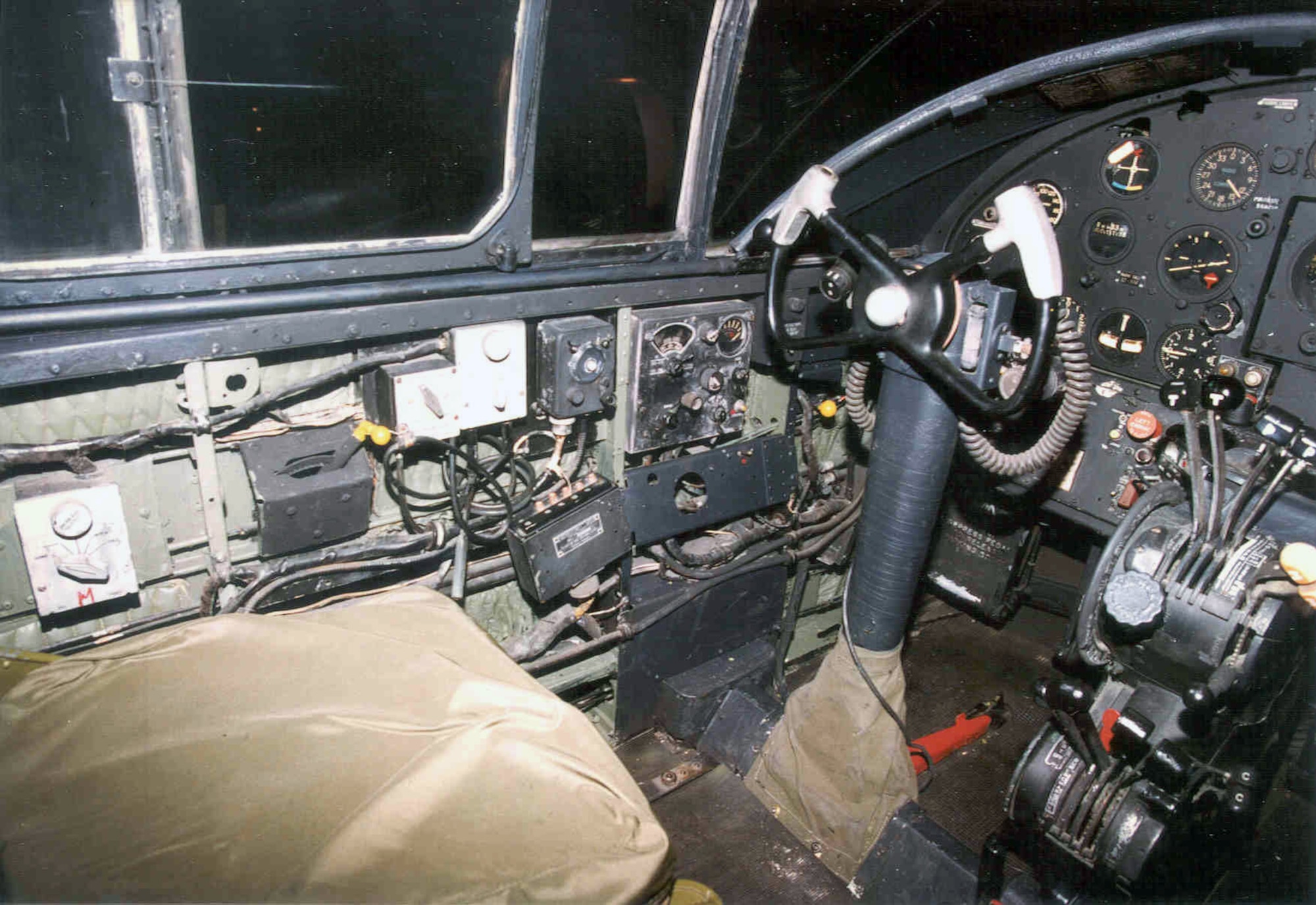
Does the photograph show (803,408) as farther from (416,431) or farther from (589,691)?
(416,431)

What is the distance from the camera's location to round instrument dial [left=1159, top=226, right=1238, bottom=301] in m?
2.74

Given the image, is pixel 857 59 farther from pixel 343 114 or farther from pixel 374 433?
pixel 374 433

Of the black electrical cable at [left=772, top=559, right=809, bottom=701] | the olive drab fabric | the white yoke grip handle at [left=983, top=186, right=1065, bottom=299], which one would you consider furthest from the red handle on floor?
the white yoke grip handle at [left=983, top=186, right=1065, bottom=299]

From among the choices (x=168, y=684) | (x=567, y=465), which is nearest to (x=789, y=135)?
(x=567, y=465)

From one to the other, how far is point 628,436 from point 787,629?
3.53 feet

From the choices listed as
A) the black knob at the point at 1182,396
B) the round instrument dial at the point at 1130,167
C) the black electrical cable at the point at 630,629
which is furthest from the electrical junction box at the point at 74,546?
the round instrument dial at the point at 1130,167

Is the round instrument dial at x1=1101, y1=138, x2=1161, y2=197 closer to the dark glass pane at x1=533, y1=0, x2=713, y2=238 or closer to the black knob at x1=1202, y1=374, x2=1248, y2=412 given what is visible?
the black knob at x1=1202, y1=374, x2=1248, y2=412

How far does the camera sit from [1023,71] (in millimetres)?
2309

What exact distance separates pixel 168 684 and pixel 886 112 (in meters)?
2.50

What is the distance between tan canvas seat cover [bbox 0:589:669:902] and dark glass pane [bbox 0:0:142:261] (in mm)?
826

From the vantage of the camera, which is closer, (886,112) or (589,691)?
(886,112)

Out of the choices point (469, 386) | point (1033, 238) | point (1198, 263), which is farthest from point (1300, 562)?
point (469, 386)

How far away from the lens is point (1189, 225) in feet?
9.19

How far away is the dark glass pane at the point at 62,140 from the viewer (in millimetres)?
1489
